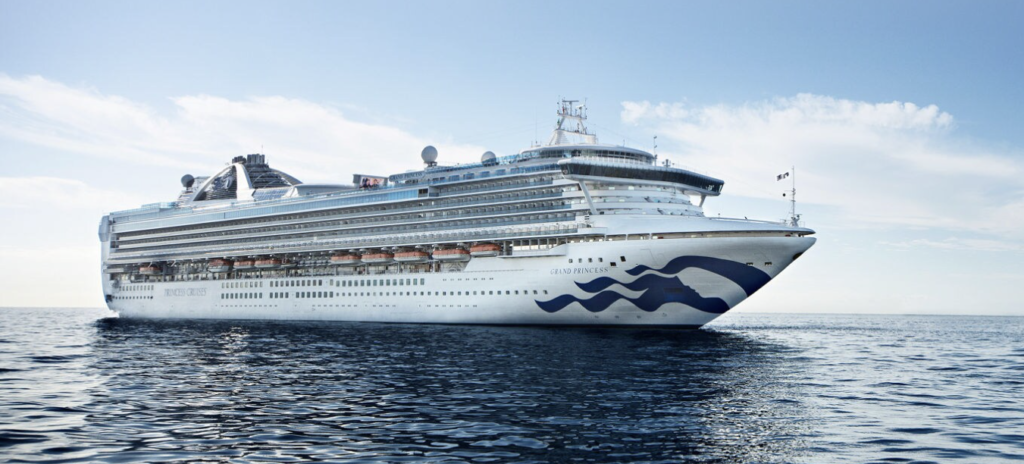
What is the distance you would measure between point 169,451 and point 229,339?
32.6m

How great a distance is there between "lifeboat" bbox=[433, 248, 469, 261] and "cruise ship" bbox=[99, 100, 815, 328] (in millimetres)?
157

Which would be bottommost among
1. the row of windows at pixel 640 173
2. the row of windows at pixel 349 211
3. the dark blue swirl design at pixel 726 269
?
the dark blue swirl design at pixel 726 269

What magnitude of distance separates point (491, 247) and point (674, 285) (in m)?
13.9

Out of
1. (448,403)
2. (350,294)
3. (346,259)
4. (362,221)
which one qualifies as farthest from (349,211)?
(448,403)

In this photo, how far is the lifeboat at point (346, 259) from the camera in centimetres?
6284

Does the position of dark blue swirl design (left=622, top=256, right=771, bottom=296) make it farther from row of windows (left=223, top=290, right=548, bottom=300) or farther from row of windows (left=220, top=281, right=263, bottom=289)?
row of windows (left=220, top=281, right=263, bottom=289)

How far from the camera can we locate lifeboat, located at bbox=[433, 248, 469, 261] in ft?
178

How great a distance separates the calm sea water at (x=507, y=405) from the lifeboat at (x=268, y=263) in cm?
3209

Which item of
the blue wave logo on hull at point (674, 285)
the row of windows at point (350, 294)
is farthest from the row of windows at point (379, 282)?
the blue wave logo on hull at point (674, 285)

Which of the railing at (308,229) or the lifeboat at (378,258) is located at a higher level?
the railing at (308,229)

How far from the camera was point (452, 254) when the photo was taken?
5444cm

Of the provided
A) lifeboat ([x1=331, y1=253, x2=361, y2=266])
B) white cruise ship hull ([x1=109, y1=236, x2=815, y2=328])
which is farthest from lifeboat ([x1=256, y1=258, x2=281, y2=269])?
white cruise ship hull ([x1=109, y1=236, x2=815, y2=328])

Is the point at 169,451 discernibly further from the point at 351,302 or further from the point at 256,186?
the point at 256,186

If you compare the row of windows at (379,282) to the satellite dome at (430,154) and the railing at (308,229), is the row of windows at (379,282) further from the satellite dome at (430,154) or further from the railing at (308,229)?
the satellite dome at (430,154)
